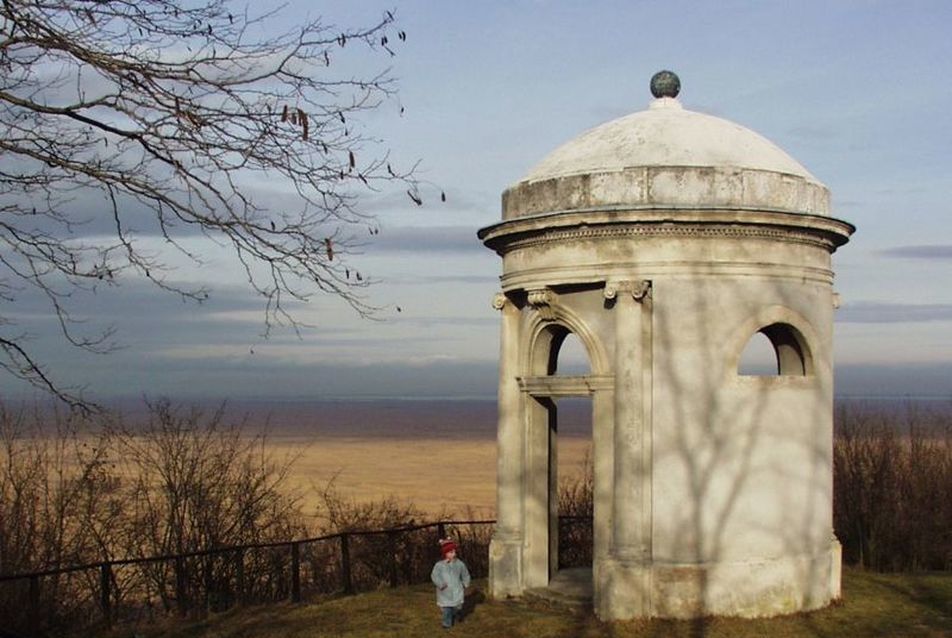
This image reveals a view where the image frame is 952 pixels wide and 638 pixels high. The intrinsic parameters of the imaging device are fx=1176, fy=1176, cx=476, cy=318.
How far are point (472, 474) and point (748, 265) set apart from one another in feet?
123

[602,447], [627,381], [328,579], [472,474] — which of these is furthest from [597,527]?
[472,474]

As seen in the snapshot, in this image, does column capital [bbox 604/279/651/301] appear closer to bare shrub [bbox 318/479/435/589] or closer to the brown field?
bare shrub [bbox 318/479/435/589]

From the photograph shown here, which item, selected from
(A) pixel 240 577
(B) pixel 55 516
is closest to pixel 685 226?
(A) pixel 240 577

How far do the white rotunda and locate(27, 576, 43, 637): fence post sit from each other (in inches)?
227

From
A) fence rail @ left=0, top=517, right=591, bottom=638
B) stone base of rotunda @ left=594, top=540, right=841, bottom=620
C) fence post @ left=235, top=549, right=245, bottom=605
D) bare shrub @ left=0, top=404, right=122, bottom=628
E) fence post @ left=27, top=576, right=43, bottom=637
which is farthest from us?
bare shrub @ left=0, top=404, right=122, bottom=628

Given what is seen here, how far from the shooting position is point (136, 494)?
17.5m

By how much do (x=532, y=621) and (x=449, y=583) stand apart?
101 cm

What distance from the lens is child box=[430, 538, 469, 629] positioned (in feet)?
41.1

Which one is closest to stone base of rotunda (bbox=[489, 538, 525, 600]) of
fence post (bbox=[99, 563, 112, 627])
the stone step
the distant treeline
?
the stone step

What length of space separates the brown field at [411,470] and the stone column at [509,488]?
397 inches

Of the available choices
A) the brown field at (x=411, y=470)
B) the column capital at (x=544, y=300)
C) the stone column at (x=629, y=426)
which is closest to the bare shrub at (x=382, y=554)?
the brown field at (x=411, y=470)

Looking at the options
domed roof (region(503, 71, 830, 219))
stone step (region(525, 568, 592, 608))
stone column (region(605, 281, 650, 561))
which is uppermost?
domed roof (region(503, 71, 830, 219))

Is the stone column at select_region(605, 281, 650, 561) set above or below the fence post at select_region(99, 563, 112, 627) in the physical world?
above

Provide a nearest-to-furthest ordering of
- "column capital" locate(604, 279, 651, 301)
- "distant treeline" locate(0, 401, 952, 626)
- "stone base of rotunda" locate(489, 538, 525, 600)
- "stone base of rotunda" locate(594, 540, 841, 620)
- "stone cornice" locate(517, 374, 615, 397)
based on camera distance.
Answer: "stone base of rotunda" locate(594, 540, 841, 620), "column capital" locate(604, 279, 651, 301), "stone cornice" locate(517, 374, 615, 397), "stone base of rotunda" locate(489, 538, 525, 600), "distant treeline" locate(0, 401, 952, 626)
